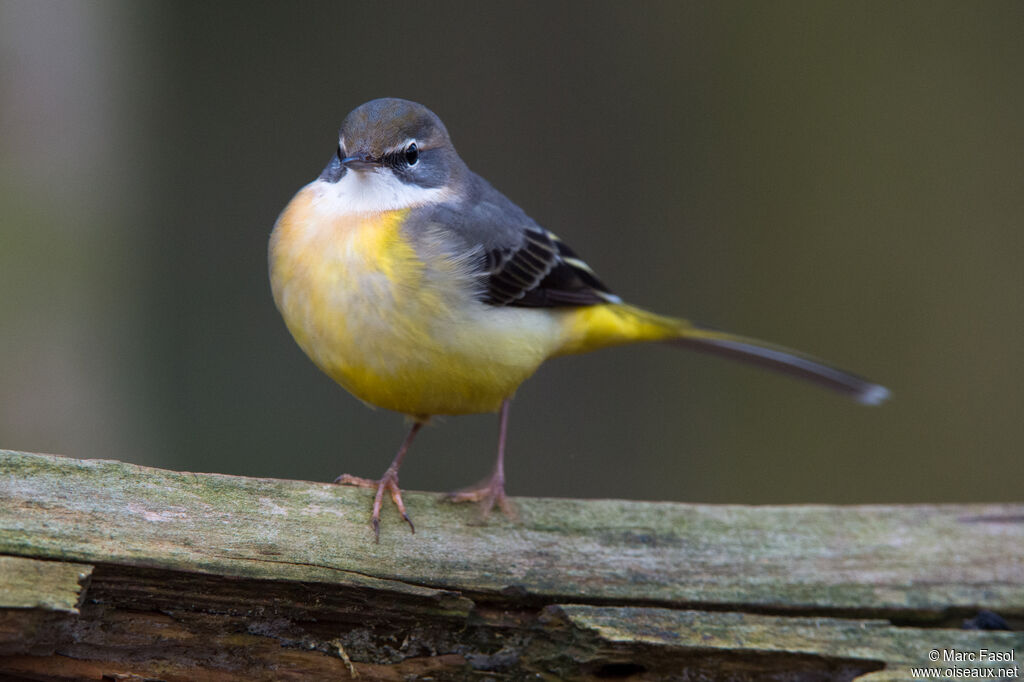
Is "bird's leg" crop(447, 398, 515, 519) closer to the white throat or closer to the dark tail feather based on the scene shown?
the white throat

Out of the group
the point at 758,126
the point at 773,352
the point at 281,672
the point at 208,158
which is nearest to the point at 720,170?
the point at 758,126

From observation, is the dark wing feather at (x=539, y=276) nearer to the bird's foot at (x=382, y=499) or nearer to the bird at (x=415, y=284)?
the bird at (x=415, y=284)

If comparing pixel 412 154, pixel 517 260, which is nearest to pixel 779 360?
pixel 517 260

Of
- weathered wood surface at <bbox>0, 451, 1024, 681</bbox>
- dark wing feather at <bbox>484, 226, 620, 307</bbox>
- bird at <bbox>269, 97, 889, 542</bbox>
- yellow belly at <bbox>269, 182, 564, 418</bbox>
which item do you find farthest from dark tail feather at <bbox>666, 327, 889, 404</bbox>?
yellow belly at <bbox>269, 182, 564, 418</bbox>

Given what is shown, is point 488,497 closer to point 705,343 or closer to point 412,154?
point 412,154

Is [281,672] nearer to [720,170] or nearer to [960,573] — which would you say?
[960,573]

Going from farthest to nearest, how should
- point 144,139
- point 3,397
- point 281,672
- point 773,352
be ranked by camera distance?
point 144,139 < point 3,397 < point 773,352 < point 281,672

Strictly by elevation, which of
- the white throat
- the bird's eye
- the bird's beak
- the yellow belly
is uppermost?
the bird's eye
